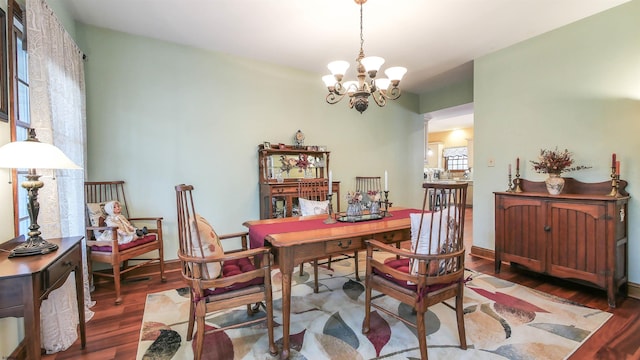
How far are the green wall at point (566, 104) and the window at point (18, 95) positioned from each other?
4552 mm

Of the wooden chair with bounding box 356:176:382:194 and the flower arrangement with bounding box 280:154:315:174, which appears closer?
the flower arrangement with bounding box 280:154:315:174

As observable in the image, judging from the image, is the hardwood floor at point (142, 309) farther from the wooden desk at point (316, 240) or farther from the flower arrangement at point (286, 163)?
the flower arrangement at point (286, 163)

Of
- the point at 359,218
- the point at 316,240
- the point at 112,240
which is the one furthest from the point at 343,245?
the point at 112,240

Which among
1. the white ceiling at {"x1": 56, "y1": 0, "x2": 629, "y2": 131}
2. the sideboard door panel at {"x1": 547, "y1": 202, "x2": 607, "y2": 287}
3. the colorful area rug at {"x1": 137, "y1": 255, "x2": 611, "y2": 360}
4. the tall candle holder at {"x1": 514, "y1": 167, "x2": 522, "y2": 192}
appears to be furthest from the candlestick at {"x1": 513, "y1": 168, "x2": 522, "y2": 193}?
the white ceiling at {"x1": 56, "y1": 0, "x2": 629, "y2": 131}

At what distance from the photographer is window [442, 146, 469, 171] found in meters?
9.27

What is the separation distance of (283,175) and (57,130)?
2.45 metres

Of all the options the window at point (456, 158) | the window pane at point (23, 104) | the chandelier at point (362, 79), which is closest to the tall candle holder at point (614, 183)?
the chandelier at point (362, 79)

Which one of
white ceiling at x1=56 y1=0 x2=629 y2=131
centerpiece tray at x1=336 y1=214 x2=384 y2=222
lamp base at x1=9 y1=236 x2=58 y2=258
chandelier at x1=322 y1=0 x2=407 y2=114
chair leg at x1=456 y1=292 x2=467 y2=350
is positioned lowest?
chair leg at x1=456 y1=292 x2=467 y2=350

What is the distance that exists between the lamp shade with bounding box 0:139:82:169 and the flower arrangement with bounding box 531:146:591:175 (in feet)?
13.1

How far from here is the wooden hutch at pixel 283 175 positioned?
376cm

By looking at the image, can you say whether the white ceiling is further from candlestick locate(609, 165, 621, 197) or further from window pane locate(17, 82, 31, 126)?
candlestick locate(609, 165, 621, 197)

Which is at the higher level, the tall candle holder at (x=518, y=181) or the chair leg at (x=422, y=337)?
the tall candle holder at (x=518, y=181)

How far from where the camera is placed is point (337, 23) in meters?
2.88

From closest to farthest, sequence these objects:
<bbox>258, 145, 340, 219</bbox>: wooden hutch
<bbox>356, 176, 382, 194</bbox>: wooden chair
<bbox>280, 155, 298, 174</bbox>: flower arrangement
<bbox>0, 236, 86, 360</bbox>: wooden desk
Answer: <bbox>0, 236, 86, 360</bbox>: wooden desk, <bbox>258, 145, 340, 219</bbox>: wooden hutch, <bbox>280, 155, 298, 174</bbox>: flower arrangement, <bbox>356, 176, 382, 194</bbox>: wooden chair
